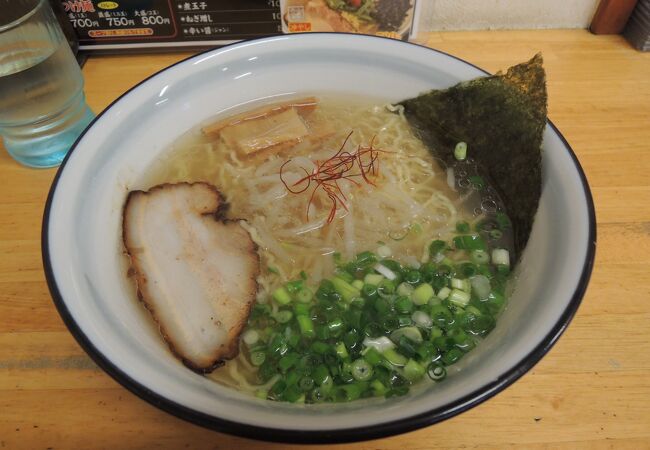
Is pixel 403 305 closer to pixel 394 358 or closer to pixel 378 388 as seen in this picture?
pixel 394 358

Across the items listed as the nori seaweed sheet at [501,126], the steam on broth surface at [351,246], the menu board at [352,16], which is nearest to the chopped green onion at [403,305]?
the steam on broth surface at [351,246]

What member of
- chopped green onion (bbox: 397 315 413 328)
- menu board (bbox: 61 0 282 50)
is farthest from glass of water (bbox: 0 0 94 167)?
chopped green onion (bbox: 397 315 413 328)

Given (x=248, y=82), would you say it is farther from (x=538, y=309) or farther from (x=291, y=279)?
(x=538, y=309)

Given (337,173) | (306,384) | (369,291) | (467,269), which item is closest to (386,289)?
(369,291)

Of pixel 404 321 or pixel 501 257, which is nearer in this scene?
pixel 404 321

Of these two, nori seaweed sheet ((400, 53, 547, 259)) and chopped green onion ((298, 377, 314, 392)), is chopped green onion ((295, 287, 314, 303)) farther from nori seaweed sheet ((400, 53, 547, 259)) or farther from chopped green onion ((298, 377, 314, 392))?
nori seaweed sheet ((400, 53, 547, 259))

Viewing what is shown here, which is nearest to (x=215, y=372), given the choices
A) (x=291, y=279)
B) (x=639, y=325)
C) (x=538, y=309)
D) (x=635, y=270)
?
(x=291, y=279)
